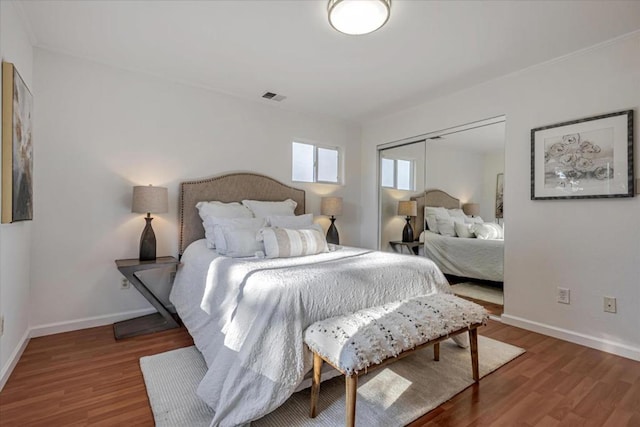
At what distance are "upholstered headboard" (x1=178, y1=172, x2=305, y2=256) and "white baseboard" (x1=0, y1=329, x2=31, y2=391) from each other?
1292mm

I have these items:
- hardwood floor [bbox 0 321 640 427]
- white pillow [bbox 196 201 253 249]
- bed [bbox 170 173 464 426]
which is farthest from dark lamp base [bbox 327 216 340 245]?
hardwood floor [bbox 0 321 640 427]

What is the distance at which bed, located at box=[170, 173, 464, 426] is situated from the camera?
1473 millimetres

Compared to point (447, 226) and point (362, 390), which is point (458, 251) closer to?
point (447, 226)

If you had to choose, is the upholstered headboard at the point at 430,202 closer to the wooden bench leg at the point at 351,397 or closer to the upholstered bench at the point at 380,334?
the upholstered bench at the point at 380,334

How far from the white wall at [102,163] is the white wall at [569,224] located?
9.68 feet

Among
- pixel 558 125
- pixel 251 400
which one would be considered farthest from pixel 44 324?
pixel 558 125

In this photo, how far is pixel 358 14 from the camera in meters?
1.87

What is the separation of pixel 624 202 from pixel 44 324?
4.73 m

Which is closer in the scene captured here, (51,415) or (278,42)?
(51,415)

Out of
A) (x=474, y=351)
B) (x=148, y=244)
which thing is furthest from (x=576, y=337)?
(x=148, y=244)

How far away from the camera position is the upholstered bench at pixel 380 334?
139cm

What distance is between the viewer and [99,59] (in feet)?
8.95

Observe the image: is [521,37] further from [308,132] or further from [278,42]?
[308,132]

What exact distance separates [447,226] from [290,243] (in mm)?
2152
